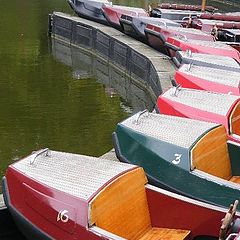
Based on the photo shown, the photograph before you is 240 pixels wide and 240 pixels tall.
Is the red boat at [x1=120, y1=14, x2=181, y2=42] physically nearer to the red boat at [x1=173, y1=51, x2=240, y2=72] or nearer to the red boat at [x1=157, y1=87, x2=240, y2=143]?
the red boat at [x1=173, y1=51, x2=240, y2=72]

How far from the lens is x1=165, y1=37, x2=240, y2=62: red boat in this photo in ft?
43.1

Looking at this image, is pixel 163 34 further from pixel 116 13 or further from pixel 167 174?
pixel 167 174

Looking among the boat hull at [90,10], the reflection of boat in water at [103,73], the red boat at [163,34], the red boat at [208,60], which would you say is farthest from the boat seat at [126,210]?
the boat hull at [90,10]

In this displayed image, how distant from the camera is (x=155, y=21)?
17594mm

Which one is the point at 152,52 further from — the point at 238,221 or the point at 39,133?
the point at 238,221

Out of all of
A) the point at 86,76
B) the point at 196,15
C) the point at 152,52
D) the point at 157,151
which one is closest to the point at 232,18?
the point at 196,15

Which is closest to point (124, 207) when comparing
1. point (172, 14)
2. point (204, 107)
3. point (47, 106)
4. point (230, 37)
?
point (204, 107)

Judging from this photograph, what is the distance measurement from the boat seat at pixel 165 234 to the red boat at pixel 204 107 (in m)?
1.75

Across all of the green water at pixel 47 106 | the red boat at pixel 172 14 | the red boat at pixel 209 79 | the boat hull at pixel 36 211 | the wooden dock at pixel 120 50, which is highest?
the red boat at pixel 209 79

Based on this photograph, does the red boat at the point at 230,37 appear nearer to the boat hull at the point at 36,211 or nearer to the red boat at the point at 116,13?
the red boat at the point at 116,13

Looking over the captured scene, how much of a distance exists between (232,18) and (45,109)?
942 cm

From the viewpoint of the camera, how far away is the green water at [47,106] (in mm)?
10328

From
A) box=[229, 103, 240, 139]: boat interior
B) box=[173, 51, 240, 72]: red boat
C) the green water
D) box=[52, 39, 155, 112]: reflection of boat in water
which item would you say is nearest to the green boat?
box=[229, 103, 240, 139]: boat interior

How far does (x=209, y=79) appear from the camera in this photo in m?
9.50
